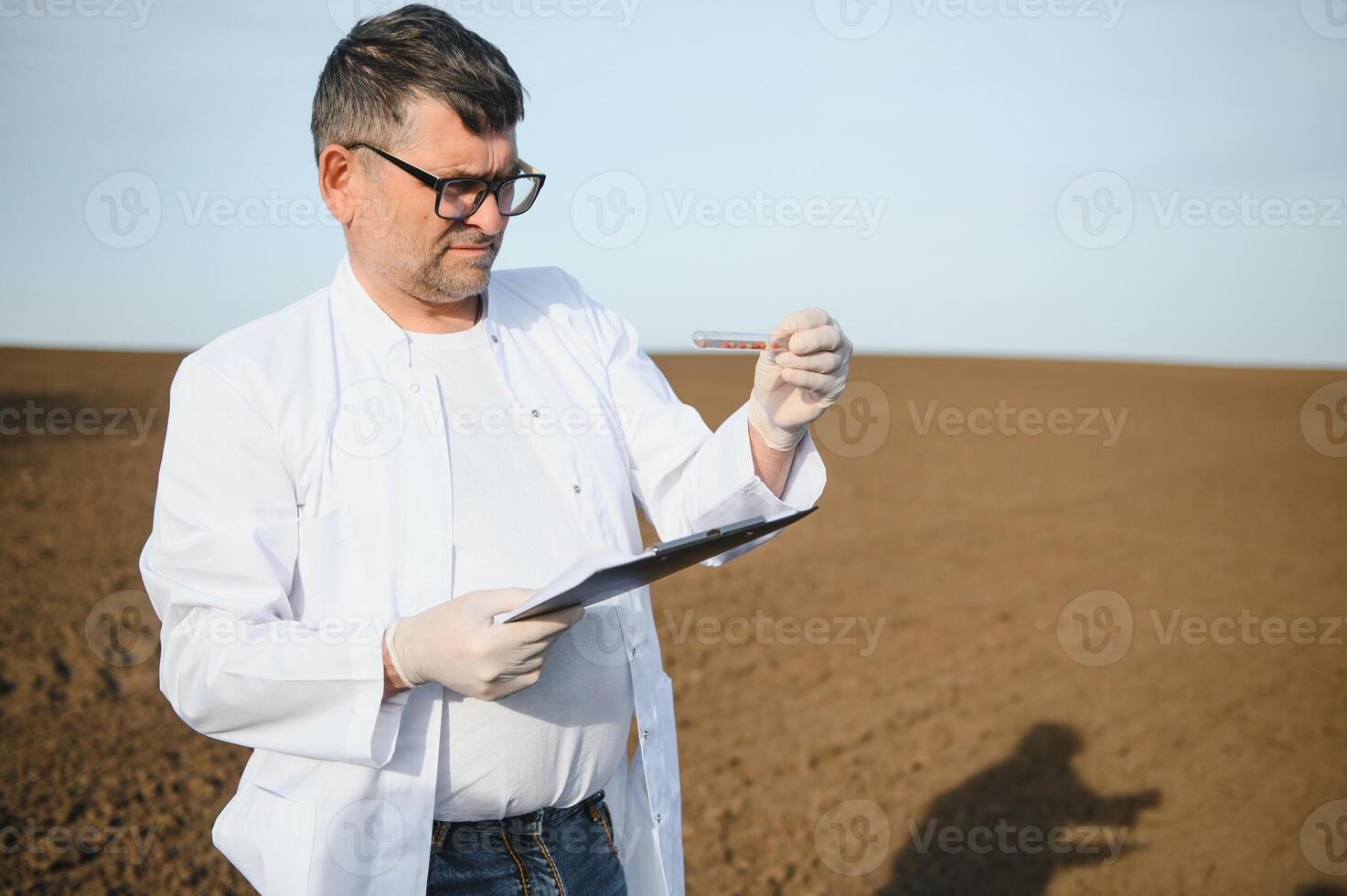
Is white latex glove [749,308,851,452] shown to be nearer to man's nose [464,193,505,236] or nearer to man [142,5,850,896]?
man [142,5,850,896]

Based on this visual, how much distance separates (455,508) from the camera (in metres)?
2.31

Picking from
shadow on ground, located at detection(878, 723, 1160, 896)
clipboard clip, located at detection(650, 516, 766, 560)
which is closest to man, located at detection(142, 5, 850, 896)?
clipboard clip, located at detection(650, 516, 766, 560)

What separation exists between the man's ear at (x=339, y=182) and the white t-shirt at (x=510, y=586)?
1.06 feet

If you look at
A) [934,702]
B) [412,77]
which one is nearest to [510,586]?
[412,77]

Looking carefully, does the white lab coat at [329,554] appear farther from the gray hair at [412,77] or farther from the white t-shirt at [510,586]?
the gray hair at [412,77]

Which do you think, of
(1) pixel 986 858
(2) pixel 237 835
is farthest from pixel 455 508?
(1) pixel 986 858

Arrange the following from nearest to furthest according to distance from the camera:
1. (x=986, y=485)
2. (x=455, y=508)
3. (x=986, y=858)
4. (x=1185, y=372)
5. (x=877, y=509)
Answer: (x=455, y=508) < (x=986, y=858) < (x=877, y=509) < (x=986, y=485) < (x=1185, y=372)

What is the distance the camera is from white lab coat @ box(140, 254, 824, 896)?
203 centimetres

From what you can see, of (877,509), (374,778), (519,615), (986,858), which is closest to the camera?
(519,615)

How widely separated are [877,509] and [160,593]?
570 inches

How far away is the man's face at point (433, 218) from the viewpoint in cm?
235

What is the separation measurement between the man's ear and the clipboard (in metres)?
1.03

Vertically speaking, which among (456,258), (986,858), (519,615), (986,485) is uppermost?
(986,485)

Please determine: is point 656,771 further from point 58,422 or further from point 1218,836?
point 58,422
